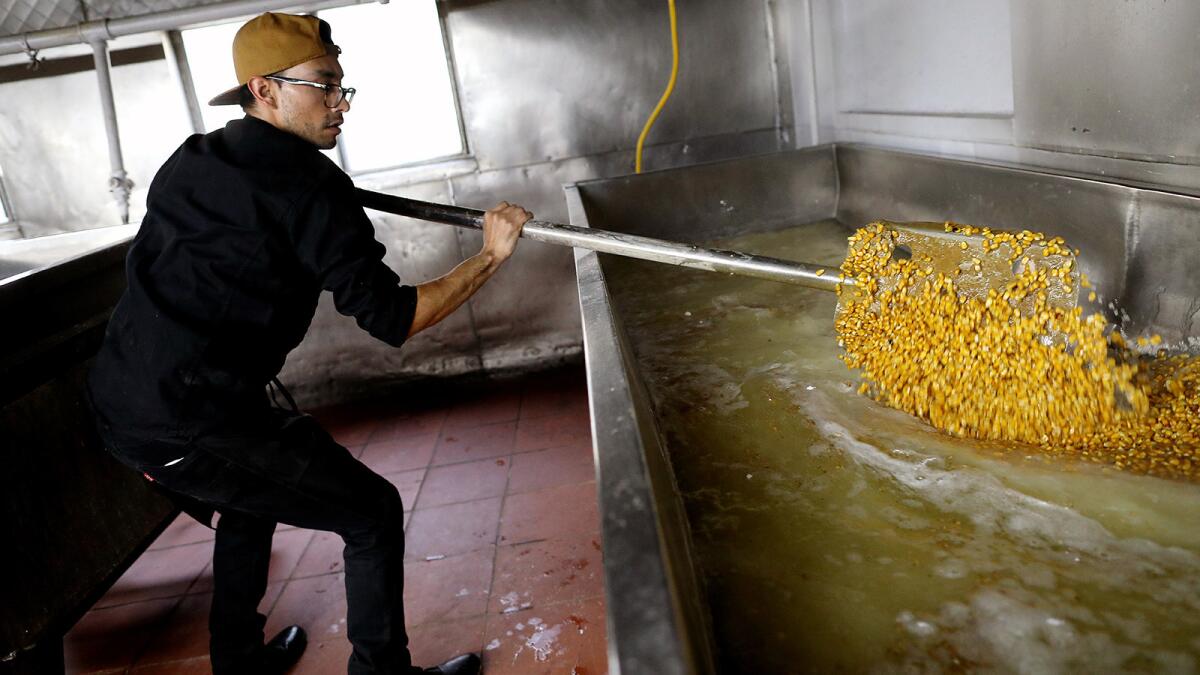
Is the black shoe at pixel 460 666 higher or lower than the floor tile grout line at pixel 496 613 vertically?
higher

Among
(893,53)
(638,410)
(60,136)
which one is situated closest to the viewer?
(638,410)

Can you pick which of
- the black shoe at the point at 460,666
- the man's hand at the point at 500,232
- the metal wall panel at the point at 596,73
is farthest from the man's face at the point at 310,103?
the metal wall panel at the point at 596,73

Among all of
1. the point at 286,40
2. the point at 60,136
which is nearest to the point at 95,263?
the point at 286,40

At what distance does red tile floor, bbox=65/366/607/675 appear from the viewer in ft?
7.52

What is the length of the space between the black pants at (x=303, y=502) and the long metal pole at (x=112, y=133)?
8.04ft

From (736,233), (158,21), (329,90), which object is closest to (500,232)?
(329,90)

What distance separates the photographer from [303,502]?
1.74 meters

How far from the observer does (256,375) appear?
170 cm

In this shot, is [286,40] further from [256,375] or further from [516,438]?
[516,438]

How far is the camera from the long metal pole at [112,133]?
11.9 ft

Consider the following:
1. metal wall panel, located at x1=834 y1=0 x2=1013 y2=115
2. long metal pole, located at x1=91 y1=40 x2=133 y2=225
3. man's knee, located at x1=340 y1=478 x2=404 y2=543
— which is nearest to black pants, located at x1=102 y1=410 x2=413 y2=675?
man's knee, located at x1=340 y1=478 x2=404 y2=543

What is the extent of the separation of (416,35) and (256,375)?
9.97 ft

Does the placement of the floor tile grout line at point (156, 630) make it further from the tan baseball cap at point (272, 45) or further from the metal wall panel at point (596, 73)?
the metal wall panel at point (596, 73)

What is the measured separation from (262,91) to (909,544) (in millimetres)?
1569
